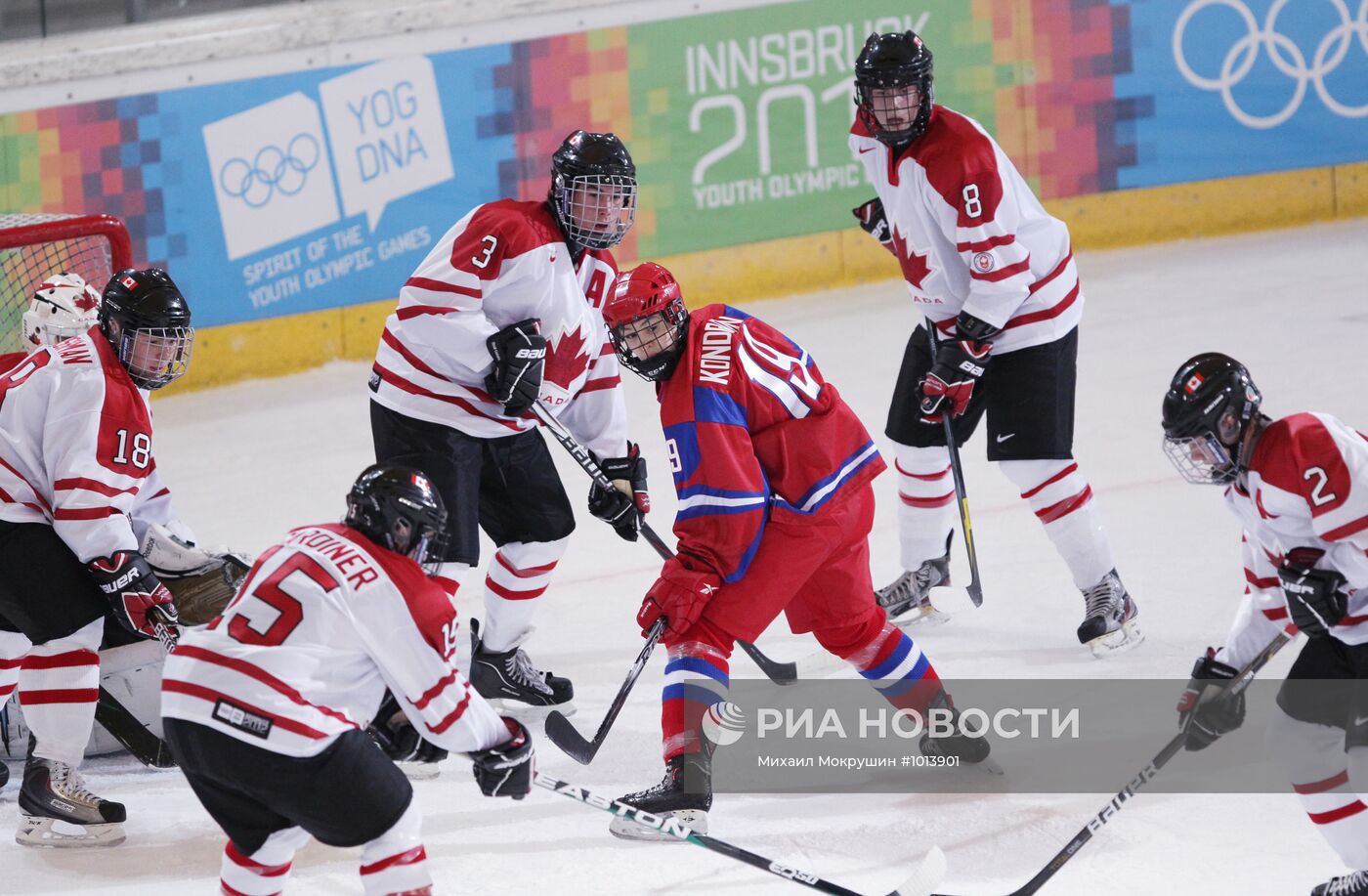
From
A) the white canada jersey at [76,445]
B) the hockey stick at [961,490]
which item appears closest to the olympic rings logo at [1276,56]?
the hockey stick at [961,490]

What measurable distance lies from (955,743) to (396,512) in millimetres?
1422

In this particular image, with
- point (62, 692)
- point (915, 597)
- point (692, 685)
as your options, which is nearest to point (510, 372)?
point (692, 685)

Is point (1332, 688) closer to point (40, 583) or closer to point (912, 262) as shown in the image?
point (912, 262)

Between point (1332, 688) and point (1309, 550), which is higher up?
point (1309, 550)

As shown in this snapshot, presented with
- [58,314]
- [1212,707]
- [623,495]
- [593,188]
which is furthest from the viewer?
[58,314]

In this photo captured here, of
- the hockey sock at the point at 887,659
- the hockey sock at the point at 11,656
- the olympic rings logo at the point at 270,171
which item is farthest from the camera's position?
the olympic rings logo at the point at 270,171

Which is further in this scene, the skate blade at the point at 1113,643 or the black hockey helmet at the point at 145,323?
the skate blade at the point at 1113,643

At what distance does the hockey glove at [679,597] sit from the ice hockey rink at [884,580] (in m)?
0.44

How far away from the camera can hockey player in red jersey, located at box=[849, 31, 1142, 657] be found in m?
4.17

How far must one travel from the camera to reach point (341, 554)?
2.68 m

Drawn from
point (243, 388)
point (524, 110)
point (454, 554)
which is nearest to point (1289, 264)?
point (524, 110)

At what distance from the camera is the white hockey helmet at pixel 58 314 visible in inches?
170

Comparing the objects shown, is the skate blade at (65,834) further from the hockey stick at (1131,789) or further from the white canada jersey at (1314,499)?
the white canada jersey at (1314,499)

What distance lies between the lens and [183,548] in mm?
4051
